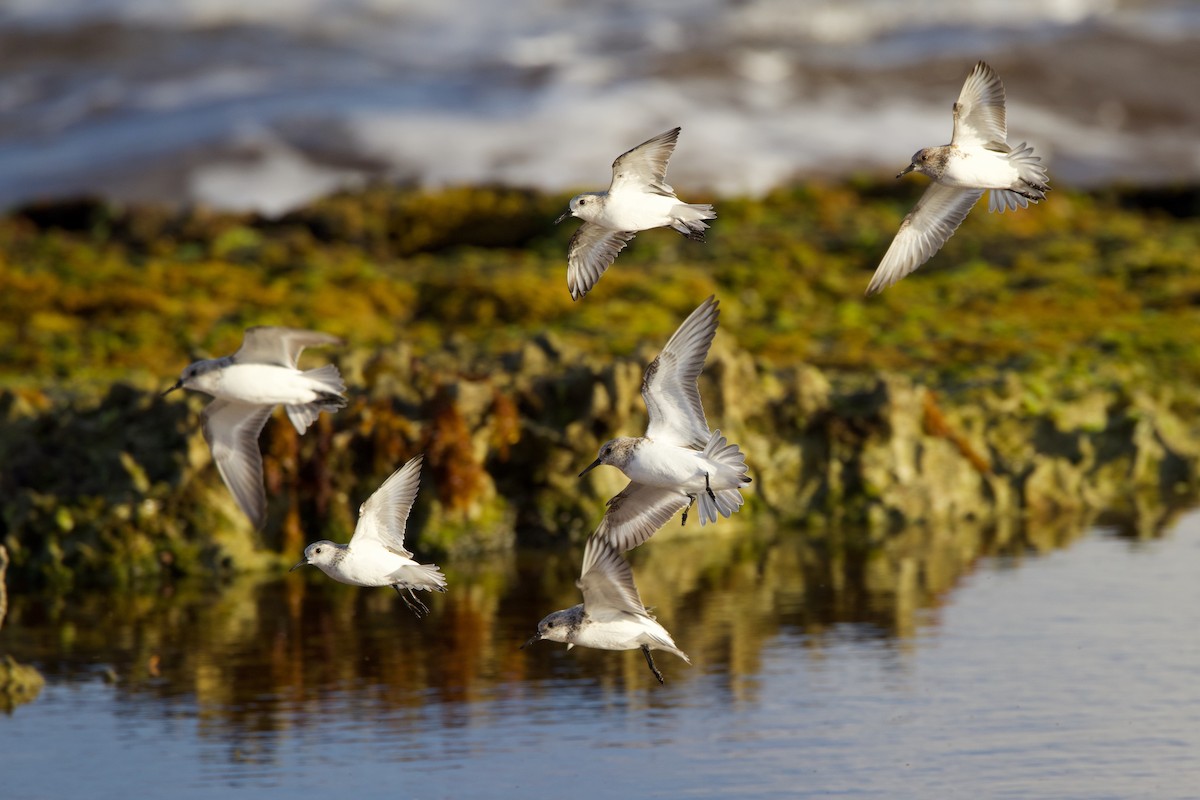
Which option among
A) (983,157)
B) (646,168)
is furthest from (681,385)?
(983,157)

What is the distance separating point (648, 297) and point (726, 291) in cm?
131

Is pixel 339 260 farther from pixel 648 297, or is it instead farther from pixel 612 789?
pixel 612 789

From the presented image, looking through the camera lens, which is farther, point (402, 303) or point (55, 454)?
point (402, 303)

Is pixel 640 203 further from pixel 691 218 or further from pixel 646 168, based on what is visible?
pixel 691 218

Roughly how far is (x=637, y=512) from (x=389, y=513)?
1.25m

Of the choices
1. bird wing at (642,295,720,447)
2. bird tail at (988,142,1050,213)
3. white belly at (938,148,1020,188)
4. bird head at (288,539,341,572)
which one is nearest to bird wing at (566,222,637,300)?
bird wing at (642,295,720,447)

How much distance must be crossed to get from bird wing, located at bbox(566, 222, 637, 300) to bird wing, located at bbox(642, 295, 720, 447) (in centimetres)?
61

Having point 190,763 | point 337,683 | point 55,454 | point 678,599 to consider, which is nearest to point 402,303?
point 55,454

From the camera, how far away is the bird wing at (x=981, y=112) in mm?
9094

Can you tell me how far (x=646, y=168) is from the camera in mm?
9414

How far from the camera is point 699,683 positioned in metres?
12.3

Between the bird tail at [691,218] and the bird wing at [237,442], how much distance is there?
7.89ft

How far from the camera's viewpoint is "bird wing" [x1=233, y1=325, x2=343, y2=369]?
30.3 feet

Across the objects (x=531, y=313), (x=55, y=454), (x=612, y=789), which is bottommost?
(x=612, y=789)
